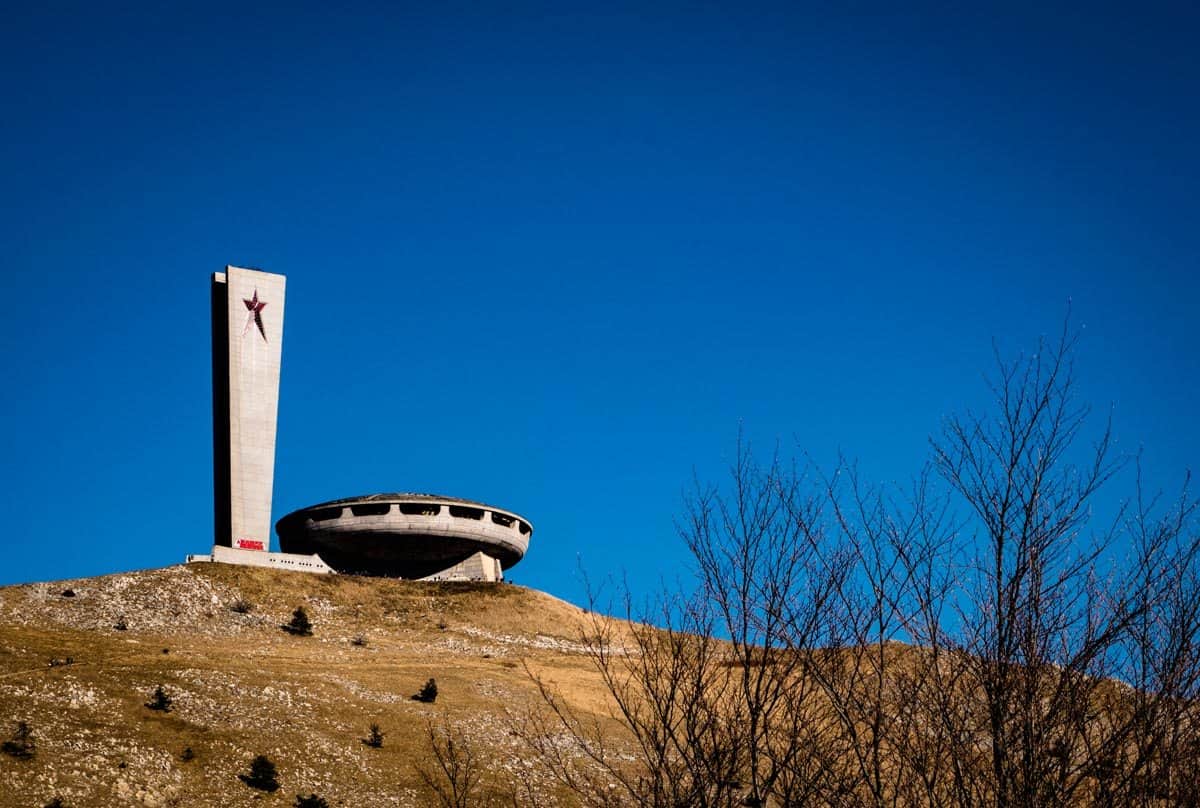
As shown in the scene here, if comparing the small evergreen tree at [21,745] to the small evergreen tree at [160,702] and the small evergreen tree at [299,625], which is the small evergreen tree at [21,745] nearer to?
the small evergreen tree at [160,702]

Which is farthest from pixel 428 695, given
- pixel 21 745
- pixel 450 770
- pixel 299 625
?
pixel 299 625

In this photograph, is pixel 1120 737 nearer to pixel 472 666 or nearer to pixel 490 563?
pixel 472 666

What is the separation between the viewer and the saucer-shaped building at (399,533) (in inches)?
2298

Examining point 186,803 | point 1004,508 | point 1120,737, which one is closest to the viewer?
point 1120,737

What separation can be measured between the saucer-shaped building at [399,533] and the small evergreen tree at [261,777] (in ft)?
112

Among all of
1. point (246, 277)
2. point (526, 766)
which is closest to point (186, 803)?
point (526, 766)

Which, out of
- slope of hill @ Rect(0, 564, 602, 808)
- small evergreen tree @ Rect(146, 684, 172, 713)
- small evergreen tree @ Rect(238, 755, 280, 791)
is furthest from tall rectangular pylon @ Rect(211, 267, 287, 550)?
small evergreen tree @ Rect(238, 755, 280, 791)

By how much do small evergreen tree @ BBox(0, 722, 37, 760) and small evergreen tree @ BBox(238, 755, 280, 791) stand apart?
4.40 meters

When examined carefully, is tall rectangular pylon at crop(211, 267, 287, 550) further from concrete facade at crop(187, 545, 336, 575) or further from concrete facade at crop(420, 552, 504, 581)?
concrete facade at crop(420, 552, 504, 581)

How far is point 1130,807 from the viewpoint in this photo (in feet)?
29.5

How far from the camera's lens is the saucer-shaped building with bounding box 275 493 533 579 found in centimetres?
5838

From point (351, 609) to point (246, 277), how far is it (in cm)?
2347

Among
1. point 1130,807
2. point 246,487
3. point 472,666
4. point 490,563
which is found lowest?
point 1130,807

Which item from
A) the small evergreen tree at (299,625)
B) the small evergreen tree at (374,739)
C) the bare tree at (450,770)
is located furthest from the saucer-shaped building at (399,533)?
the small evergreen tree at (374,739)
